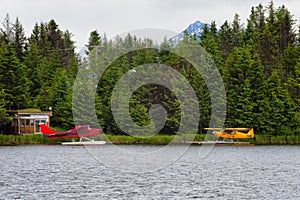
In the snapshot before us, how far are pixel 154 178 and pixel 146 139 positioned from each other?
27946 millimetres

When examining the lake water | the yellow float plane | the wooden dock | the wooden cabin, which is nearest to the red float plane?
the wooden cabin

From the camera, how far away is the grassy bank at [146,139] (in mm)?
57688

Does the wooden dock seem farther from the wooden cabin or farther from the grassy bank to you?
the wooden cabin

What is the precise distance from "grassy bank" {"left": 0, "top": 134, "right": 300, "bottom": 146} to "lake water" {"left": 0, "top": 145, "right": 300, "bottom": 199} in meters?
11.9

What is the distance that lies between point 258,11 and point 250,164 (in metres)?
60.9

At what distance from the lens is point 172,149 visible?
56.0m

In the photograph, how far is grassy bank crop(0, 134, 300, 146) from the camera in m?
57.7

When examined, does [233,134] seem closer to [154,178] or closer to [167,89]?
[167,89]

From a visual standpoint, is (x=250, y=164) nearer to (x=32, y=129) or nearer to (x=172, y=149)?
(x=172, y=149)

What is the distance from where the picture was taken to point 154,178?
104ft

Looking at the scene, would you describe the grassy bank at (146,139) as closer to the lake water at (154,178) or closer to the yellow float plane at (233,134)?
the yellow float plane at (233,134)

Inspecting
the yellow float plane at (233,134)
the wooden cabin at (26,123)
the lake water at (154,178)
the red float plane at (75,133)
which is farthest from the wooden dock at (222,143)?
the wooden cabin at (26,123)

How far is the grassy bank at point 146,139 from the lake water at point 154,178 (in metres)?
11.9

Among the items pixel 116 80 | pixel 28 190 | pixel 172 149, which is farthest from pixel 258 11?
pixel 28 190
